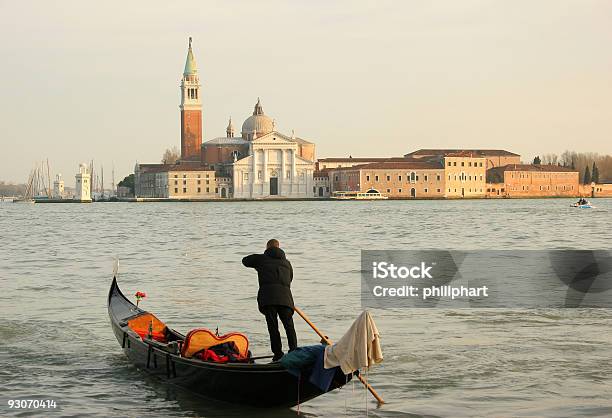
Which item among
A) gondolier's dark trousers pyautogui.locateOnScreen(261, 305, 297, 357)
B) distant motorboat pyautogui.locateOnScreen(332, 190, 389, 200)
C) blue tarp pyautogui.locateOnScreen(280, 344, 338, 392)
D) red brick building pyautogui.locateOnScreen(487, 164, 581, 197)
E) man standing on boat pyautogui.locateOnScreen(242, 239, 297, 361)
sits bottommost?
blue tarp pyautogui.locateOnScreen(280, 344, 338, 392)

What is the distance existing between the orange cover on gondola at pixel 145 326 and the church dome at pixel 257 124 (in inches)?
3804

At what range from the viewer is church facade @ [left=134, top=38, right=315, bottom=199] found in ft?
326

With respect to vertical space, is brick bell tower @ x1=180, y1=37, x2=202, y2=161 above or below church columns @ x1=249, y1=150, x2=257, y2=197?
A: above

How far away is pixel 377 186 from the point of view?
100m

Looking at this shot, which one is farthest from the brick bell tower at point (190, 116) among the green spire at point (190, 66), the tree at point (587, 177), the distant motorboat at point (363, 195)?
the tree at point (587, 177)

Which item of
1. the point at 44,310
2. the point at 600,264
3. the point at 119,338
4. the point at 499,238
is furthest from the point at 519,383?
the point at 499,238

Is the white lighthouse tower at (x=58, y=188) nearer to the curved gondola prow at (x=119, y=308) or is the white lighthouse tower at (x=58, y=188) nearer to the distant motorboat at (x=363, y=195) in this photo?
the distant motorboat at (x=363, y=195)

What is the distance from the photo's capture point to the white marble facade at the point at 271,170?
9906cm

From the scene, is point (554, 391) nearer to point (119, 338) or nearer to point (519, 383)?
point (519, 383)

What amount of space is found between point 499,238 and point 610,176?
287ft

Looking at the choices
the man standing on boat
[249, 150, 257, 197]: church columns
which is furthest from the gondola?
[249, 150, 257, 197]: church columns

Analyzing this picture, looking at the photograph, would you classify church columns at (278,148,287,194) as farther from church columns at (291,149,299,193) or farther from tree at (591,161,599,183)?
tree at (591,161,599,183)

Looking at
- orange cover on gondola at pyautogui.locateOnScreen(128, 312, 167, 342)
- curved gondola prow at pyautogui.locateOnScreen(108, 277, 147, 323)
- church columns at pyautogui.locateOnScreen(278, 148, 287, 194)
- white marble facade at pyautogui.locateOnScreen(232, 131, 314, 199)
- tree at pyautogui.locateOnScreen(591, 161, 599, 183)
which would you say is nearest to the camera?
orange cover on gondola at pyautogui.locateOnScreen(128, 312, 167, 342)

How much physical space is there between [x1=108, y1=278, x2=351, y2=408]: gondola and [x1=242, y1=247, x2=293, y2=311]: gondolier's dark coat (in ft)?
1.57
